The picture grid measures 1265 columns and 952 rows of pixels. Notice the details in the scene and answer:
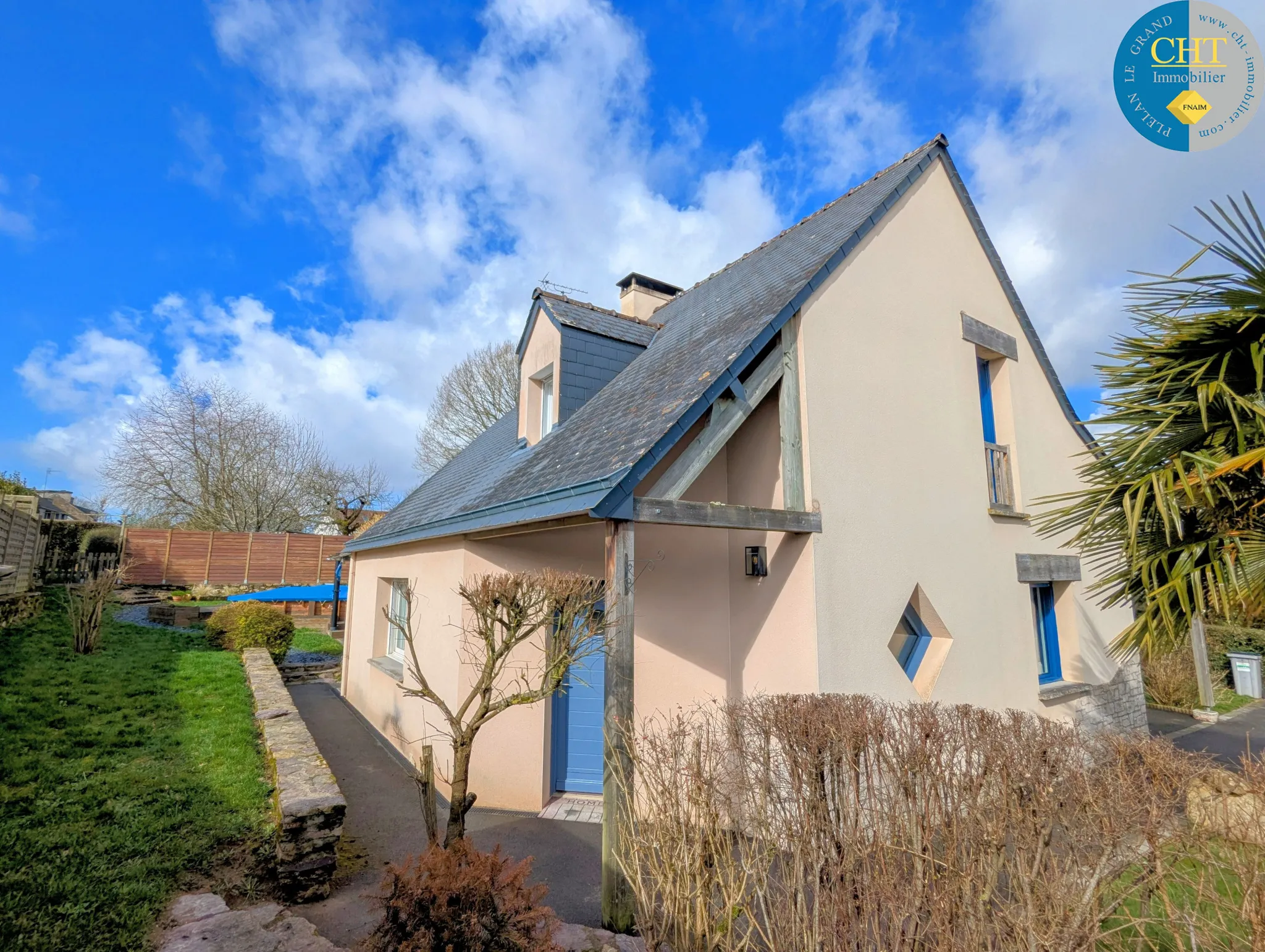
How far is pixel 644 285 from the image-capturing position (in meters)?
13.8

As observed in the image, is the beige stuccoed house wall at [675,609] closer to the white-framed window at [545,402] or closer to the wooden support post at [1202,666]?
the white-framed window at [545,402]

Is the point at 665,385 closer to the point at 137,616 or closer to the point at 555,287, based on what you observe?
the point at 555,287

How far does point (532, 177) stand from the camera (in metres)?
11.9

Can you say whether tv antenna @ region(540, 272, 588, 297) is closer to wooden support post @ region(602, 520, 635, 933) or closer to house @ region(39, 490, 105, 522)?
wooden support post @ region(602, 520, 635, 933)

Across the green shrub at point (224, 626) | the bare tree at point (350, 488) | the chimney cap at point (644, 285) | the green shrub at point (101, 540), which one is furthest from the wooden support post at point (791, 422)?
the bare tree at point (350, 488)

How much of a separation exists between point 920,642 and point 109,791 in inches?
353

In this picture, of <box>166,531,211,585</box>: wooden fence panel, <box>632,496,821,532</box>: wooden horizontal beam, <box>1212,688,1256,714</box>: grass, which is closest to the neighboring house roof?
<box>632,496,821,532</box>: wooden horizontal beam

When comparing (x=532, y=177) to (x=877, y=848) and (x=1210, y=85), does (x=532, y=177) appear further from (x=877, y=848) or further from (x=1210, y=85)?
(x=877, y=848)

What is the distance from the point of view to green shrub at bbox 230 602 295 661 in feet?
46.1

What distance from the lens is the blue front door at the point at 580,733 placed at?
7.49m

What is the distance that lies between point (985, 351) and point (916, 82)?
4457mm

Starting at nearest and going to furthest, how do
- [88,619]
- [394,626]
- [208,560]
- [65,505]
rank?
[394,626] → [88,619] → [208,560] → [65,505]

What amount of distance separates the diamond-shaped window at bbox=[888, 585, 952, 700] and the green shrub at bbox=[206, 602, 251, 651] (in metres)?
15.1

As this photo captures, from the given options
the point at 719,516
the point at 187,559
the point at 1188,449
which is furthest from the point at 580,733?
the point at 187,559
